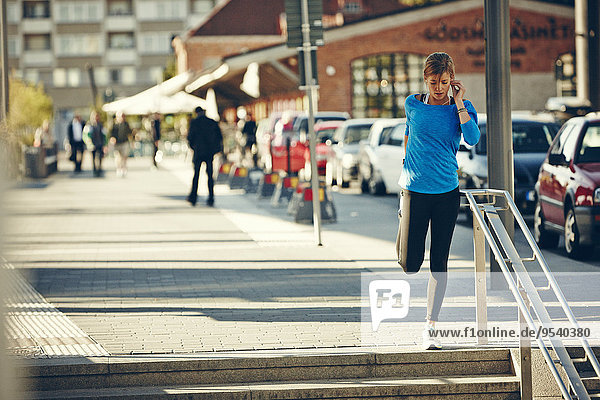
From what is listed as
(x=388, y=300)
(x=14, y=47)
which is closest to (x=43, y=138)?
(x=388, y=300)

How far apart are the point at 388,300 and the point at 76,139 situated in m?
28.4

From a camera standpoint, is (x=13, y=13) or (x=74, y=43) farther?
(x=74, y=43)

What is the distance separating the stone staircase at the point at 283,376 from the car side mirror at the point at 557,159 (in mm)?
6088

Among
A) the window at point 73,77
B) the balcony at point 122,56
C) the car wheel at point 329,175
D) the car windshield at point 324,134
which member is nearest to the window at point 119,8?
the balcony at point 122,56

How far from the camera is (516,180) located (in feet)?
53.0

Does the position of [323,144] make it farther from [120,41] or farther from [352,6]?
[120,41]

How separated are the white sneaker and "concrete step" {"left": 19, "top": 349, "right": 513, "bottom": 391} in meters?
0.06

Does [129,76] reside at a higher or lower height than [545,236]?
higher

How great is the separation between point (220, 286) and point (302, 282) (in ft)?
2.42

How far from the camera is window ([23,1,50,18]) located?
3967 inches

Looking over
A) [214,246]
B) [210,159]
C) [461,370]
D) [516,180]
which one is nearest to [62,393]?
[461,370]

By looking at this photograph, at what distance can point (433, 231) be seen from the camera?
707 cm

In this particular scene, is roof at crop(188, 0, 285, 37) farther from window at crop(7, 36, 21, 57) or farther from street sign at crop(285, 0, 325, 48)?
street sign at crop(285, 0, 325, 48)

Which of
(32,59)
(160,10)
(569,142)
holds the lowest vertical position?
(569,142)
